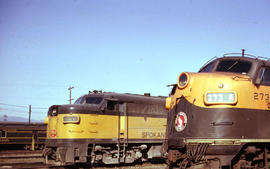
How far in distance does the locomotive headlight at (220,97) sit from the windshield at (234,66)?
3.93 ft

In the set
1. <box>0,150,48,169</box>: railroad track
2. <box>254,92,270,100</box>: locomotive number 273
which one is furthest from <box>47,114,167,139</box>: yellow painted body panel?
<box>254,92,270,100</box>: locomotive number 273

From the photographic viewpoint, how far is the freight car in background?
70.8 ft

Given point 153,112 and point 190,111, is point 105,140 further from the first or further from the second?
point 190,111

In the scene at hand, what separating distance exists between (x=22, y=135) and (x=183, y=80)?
16.5 meters

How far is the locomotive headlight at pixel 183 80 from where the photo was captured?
901cm

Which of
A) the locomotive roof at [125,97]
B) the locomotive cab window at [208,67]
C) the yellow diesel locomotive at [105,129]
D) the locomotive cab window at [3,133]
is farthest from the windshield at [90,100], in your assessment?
the locomotive cab window at [3,133]

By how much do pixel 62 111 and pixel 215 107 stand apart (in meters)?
7.88

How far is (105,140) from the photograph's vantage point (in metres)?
14.9

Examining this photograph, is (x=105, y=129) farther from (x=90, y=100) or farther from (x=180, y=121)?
(x=180, y=121)

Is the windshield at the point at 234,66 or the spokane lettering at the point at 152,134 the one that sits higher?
the windshield at the point at 234,66

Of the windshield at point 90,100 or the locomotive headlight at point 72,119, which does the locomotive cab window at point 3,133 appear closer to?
the windshield at point 90,100

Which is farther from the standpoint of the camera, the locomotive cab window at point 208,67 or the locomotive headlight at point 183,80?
the locomotive cab window at point 208,67

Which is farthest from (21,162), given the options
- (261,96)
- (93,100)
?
(261,96)

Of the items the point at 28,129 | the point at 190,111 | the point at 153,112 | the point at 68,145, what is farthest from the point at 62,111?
the point at 28,129
